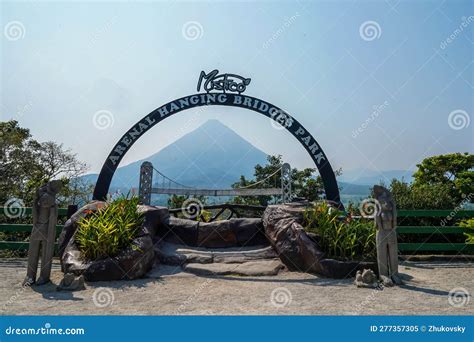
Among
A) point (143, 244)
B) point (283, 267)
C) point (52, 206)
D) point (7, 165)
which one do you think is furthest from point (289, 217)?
point (7, 165)

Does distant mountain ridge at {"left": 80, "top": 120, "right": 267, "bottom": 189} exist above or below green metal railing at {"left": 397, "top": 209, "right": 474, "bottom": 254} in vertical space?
above

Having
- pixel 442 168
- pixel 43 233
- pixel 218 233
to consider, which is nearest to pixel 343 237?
pixel 218 233

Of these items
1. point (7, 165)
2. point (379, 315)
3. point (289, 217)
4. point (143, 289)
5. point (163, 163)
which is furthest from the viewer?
point (163, 163)

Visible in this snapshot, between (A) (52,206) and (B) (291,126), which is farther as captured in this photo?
(B) (291,126)

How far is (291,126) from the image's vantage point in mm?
10391

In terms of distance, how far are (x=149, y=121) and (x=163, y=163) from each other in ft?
539

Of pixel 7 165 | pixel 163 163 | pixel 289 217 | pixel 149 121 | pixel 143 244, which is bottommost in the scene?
pixel 143 244

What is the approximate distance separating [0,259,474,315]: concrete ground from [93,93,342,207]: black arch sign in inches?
161

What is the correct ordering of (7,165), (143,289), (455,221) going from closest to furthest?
(143,289) < (455,221) < (7,165)

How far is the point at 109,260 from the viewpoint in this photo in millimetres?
5598

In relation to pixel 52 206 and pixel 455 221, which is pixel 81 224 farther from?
pixel 455 221

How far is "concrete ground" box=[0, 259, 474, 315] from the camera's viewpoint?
393 cm
